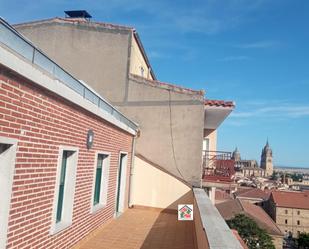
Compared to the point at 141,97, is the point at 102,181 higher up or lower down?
lower down

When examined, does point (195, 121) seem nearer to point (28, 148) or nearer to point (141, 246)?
point (141, 246)

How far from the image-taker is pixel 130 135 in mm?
11852

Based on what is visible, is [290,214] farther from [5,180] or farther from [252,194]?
[5,180]

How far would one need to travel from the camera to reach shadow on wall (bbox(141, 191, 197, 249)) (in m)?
7.91

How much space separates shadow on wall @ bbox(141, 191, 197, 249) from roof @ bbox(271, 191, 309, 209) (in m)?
86.3

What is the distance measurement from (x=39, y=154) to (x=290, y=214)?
313 ft

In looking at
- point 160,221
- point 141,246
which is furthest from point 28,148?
point 160,221

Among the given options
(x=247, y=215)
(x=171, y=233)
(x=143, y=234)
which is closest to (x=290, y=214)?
(x=247, y=215)

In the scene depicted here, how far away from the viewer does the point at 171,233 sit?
9078mm

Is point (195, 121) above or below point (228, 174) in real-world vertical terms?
above

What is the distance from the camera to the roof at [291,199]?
293ft

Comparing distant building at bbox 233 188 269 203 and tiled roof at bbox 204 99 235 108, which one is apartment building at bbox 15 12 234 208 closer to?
tiled roof at bbox 204 99 235 108

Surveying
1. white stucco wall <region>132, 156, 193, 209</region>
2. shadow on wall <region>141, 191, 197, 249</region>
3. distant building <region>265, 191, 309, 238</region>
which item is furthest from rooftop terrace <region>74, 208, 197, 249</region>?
distant building <region>265, 191, 309, 238</region>

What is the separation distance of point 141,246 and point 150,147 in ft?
18.0
